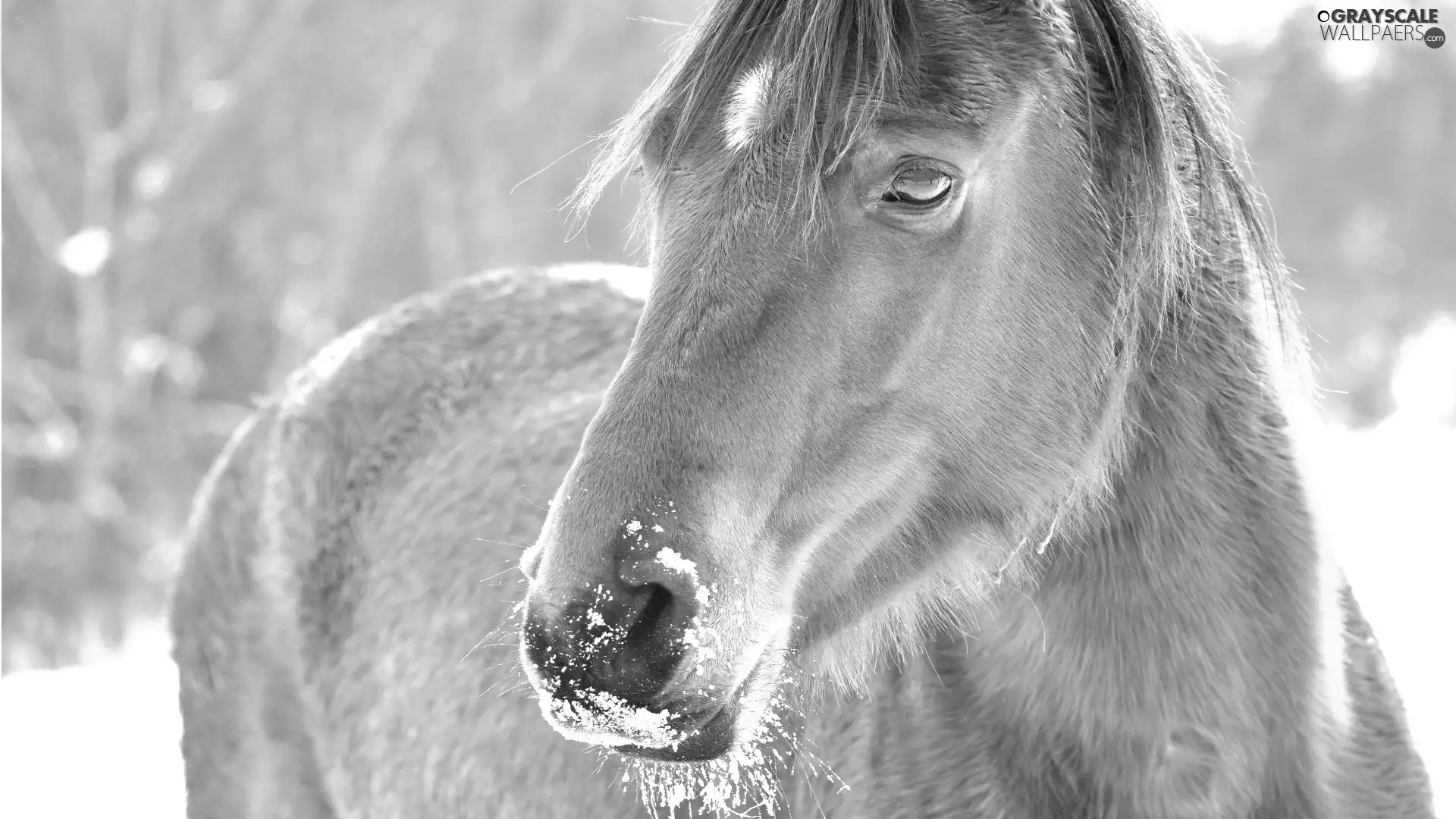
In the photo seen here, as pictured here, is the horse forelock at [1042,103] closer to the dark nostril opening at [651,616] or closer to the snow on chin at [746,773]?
the snow on chin at [746,773]

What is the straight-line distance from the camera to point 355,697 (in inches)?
136

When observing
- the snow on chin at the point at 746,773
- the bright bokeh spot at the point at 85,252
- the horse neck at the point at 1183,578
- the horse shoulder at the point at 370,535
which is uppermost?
the horse neck at the point at 1183,578

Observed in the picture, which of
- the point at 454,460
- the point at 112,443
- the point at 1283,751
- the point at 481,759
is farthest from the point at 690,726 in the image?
the point at 112,443

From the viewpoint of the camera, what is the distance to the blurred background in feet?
65.1

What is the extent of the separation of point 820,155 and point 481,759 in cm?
173

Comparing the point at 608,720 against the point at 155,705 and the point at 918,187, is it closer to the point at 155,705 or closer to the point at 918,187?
the point at 918,187

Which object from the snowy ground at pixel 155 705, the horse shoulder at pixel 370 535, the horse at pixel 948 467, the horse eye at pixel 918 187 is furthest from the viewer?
the snowy ground at pixel 155 705

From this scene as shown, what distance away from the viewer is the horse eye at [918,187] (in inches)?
77.6

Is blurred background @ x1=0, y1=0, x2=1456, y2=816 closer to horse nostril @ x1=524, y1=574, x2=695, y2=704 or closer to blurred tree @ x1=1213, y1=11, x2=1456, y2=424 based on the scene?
blurred tree @ x1=1213, y1=11, x2=1456, y2=424

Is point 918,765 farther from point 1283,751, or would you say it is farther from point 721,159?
point 721,159

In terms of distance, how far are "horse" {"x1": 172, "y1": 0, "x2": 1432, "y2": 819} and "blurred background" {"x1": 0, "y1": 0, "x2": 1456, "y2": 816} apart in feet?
57.6

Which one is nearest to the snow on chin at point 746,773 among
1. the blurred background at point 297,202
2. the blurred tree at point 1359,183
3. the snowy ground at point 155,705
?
the snowy ground at point 155,705

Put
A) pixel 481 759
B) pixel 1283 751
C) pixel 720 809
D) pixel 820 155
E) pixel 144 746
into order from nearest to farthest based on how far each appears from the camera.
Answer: pixel 820 155 < pixel 1283 751 < pixel 720 809 < pixel 481 759 < pixel 144 746

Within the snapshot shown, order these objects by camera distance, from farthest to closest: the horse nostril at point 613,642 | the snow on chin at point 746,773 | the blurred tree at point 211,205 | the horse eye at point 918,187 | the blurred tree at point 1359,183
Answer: the blurred tree at point 1359,183
the blurred tree at point 211,205
the snow on chin at point 746,773
the horse eye at point 918,187
the horse nostril at point 613,642
